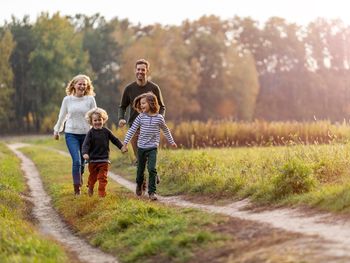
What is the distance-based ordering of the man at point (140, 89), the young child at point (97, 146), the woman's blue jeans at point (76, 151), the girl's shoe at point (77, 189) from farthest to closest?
1. the man at point (140, 89)
2. the girl's shoe at point (77, 189)
3. the woman's blue jeans at point (76, 151)
4. the young child at point (97, 146)

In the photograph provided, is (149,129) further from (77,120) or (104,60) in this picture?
(104,60)

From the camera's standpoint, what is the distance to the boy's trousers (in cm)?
1263

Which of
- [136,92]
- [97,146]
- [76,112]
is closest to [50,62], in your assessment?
[136,92]

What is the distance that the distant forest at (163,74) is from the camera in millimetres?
67625

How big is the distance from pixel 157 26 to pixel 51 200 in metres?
65.1

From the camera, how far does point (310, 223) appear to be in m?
8.64

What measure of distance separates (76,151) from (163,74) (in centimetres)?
5161

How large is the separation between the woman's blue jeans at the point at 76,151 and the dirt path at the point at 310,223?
2.93 metres

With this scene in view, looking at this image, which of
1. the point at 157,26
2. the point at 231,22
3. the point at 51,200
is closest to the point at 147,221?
the point at 51,200

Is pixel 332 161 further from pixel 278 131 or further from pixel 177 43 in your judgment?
pixel 177 43

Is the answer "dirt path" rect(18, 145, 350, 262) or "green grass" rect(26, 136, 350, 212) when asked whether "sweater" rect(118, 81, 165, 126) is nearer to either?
"green grass" rect(26, 136, 350, 212)

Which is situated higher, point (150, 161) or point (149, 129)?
point (149, 129)

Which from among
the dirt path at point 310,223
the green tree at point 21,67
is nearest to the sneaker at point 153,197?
the dirt path at point 310,223

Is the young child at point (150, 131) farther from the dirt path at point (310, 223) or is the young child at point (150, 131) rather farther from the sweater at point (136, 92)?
the dirt path at point (310, 223)
